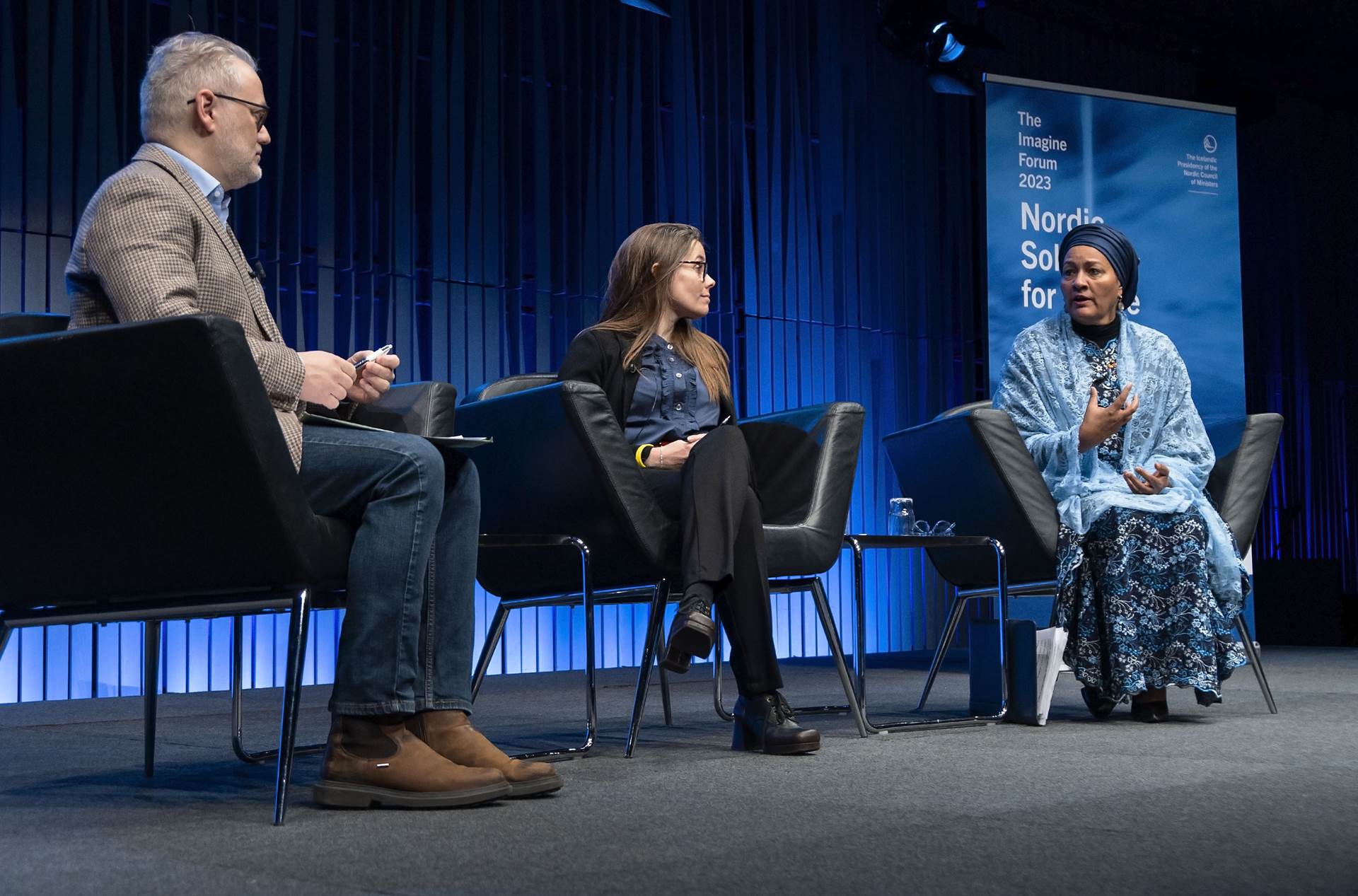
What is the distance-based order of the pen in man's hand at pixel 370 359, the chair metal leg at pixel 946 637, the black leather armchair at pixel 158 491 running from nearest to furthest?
the black leather armchair at pixel 158 491, the pen in man's hand at pixel 370 359, the chair metal leg at pixel 946 637

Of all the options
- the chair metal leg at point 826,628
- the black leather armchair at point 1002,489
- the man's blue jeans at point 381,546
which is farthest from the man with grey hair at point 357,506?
the black leather armchair at point 1002,489

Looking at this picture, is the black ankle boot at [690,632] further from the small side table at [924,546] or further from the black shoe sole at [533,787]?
the small side table at [924,546]

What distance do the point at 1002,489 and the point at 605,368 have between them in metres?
1.05

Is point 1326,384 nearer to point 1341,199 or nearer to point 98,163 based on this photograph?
point 1341,199

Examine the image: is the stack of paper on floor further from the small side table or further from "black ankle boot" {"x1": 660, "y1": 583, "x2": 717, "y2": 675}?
"black ankle boot" {"x1": 660, "y1": 583, "x2": 717, "y2": 675}

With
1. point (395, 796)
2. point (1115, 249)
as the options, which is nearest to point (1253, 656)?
point (1115, 249)

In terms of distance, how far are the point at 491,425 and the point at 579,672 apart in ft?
10.7

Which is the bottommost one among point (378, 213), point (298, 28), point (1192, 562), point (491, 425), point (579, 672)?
point (579, 672)

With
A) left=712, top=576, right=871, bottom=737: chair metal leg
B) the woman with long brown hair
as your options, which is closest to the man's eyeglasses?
the woman with long brown hair

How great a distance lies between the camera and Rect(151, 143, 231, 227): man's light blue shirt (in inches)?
82.1

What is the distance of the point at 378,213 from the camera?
19.3 ft

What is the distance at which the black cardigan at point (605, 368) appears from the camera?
3.01 m

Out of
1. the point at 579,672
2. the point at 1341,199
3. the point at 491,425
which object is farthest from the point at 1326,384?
the point at 491,425

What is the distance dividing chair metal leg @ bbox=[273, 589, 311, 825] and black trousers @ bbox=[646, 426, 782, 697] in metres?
0.87
